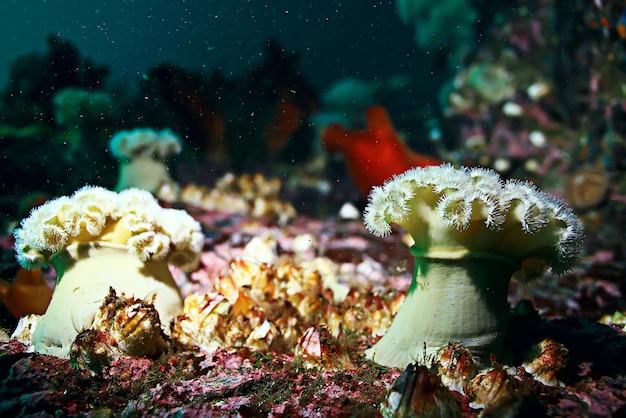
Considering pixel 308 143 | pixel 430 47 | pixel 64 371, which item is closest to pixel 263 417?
pixel 64 371

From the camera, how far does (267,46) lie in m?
8.95

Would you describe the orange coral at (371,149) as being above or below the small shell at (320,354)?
above

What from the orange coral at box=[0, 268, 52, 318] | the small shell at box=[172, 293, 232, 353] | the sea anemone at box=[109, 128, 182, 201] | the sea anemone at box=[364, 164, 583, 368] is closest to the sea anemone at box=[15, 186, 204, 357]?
the small shell at box=[172, 293, 232, 353]

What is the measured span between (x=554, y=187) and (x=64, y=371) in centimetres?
1033

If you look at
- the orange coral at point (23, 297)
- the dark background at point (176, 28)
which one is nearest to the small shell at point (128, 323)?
the orange coral at point (23, 297)

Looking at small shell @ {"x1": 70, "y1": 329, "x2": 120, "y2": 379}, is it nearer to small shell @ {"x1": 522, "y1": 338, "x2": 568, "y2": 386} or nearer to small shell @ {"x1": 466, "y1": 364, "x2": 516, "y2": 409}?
small shell @ {"x1": 466, "y1": 364, "x2": 516, "y2": 409}

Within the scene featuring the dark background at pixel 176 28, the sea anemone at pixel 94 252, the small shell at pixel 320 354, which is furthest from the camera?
the dark background at pixel 176 28

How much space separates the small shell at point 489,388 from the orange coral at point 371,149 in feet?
18.5

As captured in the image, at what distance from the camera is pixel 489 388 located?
1.95 meters

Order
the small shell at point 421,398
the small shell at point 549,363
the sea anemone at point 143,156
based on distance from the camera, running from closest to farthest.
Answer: the small shell at point 421,398 → the small shell at point 549,363 → the sea anemone at point 143,156

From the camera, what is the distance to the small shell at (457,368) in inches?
83.0

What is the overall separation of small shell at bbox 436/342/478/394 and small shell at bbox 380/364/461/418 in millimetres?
301

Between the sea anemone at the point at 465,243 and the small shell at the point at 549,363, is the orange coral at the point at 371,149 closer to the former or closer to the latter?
the sea anemone at the point at 465,243

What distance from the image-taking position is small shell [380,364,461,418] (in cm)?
176
